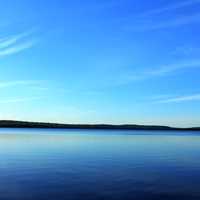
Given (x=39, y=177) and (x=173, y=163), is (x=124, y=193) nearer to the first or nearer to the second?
(x=39, y=177)

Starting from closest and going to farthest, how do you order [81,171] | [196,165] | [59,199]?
[59,199] < [81,171] < [196,165]

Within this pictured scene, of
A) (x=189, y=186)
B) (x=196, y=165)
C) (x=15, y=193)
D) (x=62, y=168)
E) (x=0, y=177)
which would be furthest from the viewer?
(x=196, y=165)

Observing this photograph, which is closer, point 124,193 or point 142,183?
point 124,193

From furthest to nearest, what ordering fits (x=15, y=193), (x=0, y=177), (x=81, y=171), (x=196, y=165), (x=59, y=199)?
(x=196, y=165), (x=81, y=171), (x=0, y=177), (x=15, y=193), (x=59, y=199)

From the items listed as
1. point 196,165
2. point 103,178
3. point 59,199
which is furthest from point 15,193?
point 196,165

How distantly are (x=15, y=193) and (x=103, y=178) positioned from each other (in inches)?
366

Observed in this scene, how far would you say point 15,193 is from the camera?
83.4 ft

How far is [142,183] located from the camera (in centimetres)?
3003

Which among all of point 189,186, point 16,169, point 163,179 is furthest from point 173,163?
point 16,169

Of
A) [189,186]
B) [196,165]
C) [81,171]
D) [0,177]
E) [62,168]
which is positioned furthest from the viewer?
[196,165]

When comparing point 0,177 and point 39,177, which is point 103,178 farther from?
point 0,177

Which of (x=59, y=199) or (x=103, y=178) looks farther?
(x=103, y=178)

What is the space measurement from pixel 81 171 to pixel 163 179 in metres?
8.66

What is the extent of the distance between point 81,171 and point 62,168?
324 cm
